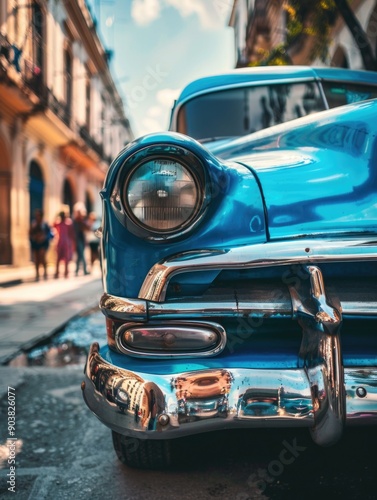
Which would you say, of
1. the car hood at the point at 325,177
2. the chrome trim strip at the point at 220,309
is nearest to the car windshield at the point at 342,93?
the car hood at the point at 325,177

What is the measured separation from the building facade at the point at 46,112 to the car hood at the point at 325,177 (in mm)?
10480

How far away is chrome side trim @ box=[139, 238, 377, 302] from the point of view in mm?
1328

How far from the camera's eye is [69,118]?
16984mm

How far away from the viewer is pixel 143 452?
173 centimetres

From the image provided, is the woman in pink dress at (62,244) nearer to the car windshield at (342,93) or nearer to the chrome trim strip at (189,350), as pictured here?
the car windshield at (342,93)

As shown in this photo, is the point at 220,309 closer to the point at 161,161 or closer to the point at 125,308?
the point at 125,308

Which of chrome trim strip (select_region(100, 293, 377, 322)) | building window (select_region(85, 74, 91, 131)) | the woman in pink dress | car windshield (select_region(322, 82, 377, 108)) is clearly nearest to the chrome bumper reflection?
chrome trim strip (select_region(100, 293, 377, 322))

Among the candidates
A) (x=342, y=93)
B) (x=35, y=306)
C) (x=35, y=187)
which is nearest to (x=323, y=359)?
(x=342, y=93)

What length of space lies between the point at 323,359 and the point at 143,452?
81 centimetres

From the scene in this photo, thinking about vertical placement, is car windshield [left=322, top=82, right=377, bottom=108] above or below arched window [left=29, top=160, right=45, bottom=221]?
below

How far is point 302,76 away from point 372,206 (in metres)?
1.89

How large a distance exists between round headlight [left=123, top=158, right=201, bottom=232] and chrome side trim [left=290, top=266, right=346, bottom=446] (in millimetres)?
402

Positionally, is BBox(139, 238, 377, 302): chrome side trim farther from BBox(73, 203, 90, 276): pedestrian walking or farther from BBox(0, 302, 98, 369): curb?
BBox(73, 203, 90, 276): pedestrian walking

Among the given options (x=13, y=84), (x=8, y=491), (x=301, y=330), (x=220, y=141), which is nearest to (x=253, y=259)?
(x=301, y=330)
